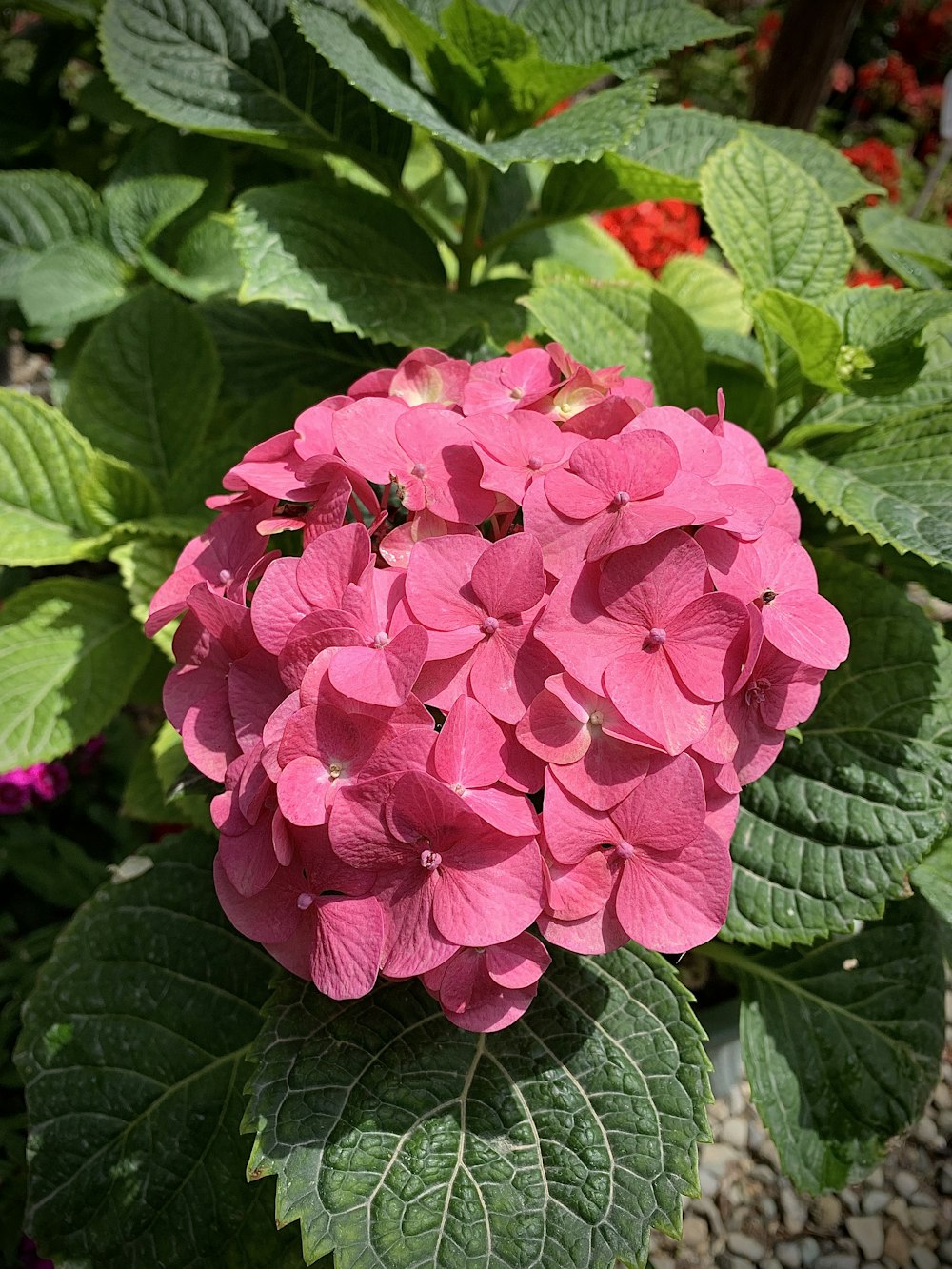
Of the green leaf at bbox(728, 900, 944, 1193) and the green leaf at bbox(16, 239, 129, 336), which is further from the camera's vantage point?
the green leaf at bbox(16, 239, 129, 336)

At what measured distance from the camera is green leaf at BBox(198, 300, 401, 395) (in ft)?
4.83

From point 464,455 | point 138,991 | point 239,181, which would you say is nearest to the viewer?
point 464,455

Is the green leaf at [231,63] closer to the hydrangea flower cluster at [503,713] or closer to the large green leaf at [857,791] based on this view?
the hydrangea flower cluster at [503,713]

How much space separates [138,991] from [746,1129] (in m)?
1.06

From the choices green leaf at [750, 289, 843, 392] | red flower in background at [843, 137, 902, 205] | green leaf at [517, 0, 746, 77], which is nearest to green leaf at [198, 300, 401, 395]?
green leaf at [517, 0, 746, 77]

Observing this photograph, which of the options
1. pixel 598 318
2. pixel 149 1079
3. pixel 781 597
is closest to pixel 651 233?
pixel 598 318

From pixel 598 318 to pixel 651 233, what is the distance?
4.69ft

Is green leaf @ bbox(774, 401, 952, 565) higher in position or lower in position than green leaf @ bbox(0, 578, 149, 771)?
higher

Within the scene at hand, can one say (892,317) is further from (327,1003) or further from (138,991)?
(138,991)

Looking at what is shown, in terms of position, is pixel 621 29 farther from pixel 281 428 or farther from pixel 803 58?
pixel 803 58

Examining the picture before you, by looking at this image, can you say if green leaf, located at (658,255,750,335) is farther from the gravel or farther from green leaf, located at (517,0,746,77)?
the gravel

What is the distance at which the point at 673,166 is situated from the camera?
55.1 inches

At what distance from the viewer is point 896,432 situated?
3.59 ft

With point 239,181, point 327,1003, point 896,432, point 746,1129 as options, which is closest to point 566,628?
point 327,1003
